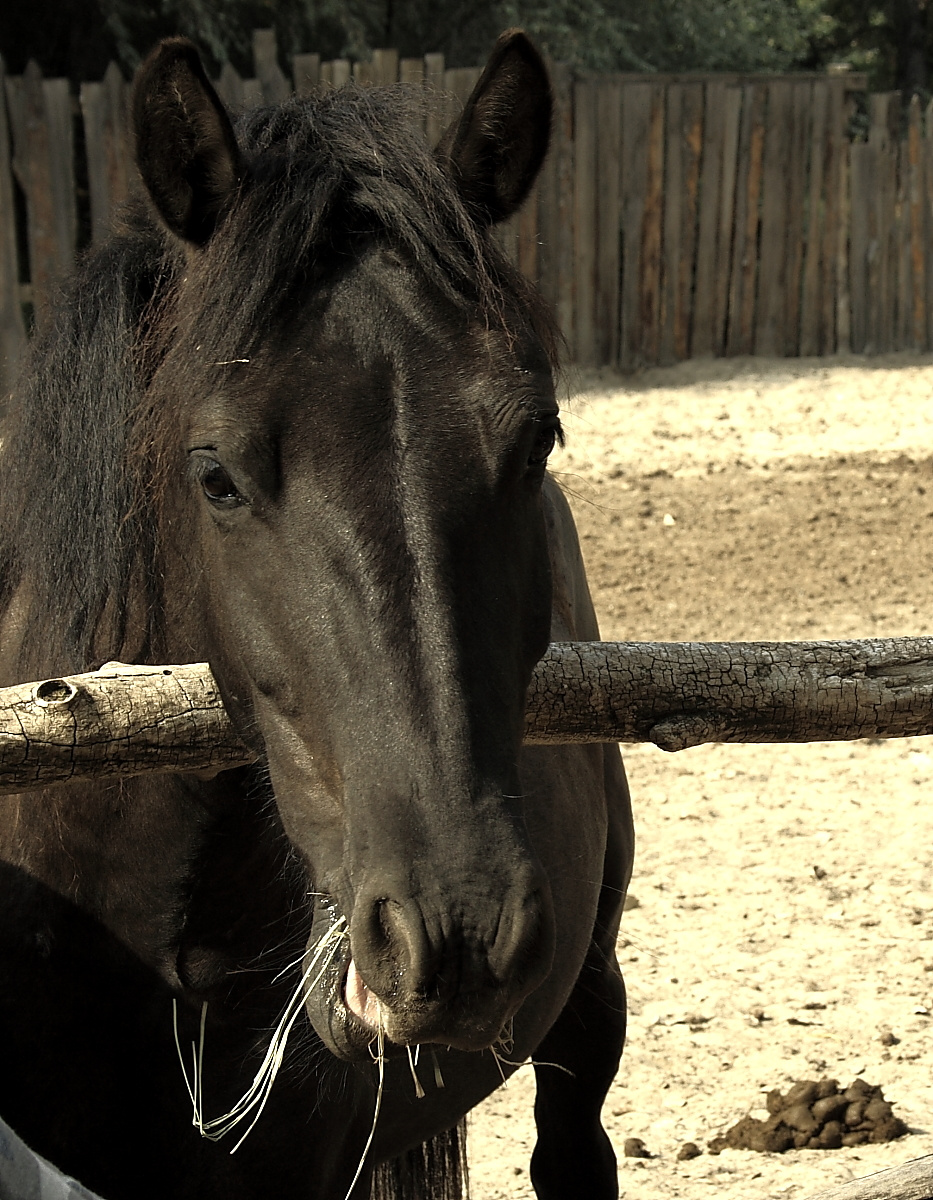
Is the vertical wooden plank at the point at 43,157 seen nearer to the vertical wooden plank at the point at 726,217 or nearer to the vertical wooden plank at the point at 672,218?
the vertical wooden plank at the point at 672,218

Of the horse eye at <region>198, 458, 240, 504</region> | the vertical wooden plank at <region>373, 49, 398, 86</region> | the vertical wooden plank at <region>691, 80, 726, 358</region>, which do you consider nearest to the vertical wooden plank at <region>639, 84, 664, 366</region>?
the vertical wooden plank at <region>691, 80, 726, 358</region>

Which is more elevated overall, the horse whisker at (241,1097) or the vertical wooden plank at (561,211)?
the vertical wooden plank at (561,211)

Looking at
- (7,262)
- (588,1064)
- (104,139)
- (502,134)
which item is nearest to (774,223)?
(104,139)

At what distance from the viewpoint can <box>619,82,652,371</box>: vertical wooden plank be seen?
12664 millimetres

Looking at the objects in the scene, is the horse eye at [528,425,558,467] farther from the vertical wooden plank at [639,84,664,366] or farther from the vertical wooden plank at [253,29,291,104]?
the vertical wooden plank at [639,84,664,366]

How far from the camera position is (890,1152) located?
385cm

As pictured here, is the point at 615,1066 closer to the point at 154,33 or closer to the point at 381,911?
the point at 381,911

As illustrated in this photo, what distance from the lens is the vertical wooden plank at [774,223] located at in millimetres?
13125

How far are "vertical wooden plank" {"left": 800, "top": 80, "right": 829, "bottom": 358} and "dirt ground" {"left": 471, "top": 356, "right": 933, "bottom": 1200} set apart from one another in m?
2.12

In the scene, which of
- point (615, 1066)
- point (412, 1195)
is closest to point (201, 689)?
point (412, 1195)

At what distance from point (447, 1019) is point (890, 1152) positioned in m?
2.67

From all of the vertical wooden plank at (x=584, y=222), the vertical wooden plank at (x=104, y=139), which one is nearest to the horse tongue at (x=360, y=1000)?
the vertical wooden plank at (x=104, y=139)

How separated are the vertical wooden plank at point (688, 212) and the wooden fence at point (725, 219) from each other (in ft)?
0.04

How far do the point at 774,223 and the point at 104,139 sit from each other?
632 centimetres
